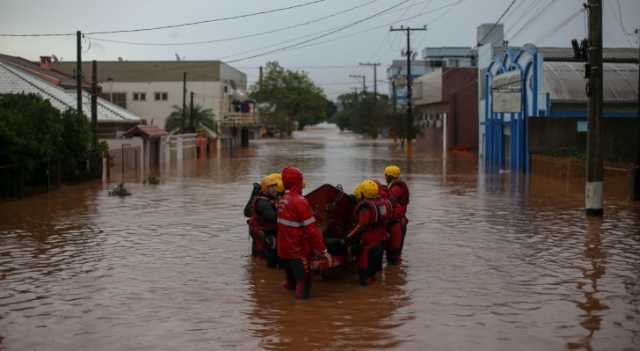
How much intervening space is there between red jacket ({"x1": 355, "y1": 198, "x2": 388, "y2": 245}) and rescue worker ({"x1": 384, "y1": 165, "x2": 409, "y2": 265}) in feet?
3.28

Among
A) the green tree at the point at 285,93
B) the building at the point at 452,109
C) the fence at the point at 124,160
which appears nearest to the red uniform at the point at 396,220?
the fence at the point at 124,160

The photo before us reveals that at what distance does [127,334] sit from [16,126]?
16916 millimetres

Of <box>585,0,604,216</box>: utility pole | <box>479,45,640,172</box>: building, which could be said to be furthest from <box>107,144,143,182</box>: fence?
<box>585,0,604,216</box>: utility pole

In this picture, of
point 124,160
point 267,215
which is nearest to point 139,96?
point 124,160

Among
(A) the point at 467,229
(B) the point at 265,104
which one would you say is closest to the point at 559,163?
(A) the point at 467,229

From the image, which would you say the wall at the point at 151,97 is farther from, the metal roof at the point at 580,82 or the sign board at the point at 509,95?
the metal roof at the point at 580,82

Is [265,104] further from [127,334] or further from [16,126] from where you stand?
[127,334]

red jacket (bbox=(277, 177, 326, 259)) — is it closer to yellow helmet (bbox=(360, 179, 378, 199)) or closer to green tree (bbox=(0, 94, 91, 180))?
yellow helmet (bbox=(360, 179, 378, 199))

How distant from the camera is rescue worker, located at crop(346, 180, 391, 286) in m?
10.4

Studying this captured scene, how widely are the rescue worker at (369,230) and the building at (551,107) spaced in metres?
26.1

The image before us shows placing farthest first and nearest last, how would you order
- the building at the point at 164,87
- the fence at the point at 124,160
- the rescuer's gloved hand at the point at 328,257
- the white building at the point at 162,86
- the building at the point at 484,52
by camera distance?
the white building at the point at 162,86 < the building at the point at 164,87 < the building at the point at 484,52 < the fence at the point at 124,160 < the rescuer's gloved hand at the point at 328,257

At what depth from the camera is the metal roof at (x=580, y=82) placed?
4044 cm

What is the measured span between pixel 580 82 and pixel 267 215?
33578mm

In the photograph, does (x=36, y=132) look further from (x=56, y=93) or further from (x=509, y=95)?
(x=509, y=95)
